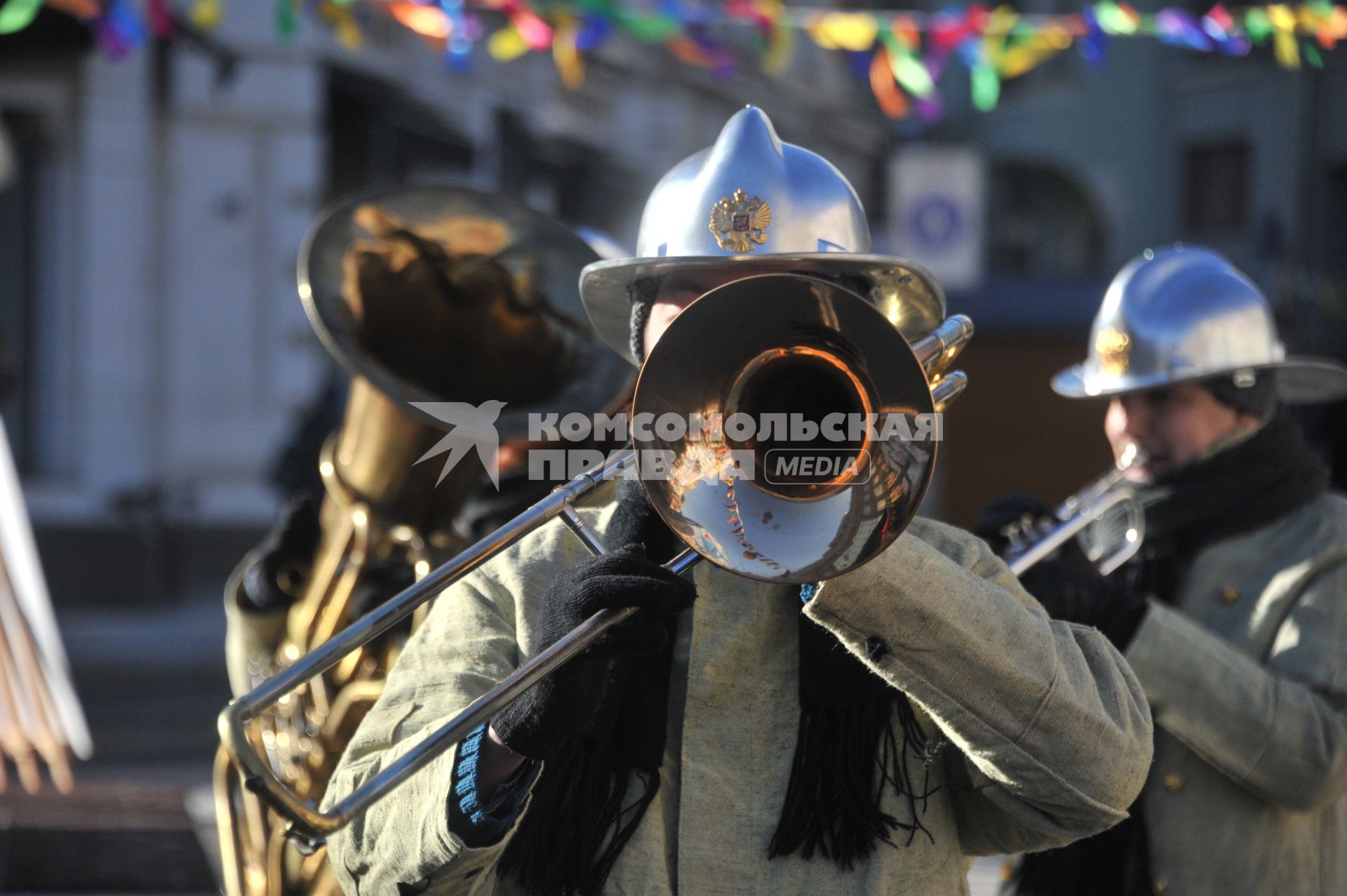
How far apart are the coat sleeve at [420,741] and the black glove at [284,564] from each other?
1472mm

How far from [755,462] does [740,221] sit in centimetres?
33

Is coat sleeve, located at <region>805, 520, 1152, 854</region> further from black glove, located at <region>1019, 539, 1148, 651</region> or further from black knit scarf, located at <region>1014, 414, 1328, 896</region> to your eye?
black knit scarf, located at <region>1014, 414, 1328, 896</region>

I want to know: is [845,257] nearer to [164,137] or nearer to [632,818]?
[632,818]

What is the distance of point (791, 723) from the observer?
1832 millimetres

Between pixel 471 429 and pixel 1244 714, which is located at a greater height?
pixel 471 429

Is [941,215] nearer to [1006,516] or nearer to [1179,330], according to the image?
[1179,330]

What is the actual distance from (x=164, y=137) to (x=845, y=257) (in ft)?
33.2

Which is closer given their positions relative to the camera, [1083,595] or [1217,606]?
[1083,595]

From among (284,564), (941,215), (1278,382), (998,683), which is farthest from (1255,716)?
(941,215)

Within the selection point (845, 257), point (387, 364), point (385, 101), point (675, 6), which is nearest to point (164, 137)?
point (385, 101)

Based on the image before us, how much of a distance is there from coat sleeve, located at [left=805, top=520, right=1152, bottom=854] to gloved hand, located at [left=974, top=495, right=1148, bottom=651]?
63 centimetres

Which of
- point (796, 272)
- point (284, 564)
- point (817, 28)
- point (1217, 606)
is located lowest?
point (284, 564)

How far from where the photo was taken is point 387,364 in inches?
121

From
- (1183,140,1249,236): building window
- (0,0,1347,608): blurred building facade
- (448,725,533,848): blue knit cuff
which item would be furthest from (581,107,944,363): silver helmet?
(1183,140,1249,236): building window
